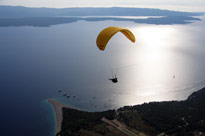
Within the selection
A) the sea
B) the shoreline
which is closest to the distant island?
the shoreline

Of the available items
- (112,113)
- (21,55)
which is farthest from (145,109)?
(21,55)

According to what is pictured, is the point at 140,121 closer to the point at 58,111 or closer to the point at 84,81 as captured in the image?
the point at 58,111

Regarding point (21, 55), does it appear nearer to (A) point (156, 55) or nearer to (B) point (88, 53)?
(B) point (88, 53)

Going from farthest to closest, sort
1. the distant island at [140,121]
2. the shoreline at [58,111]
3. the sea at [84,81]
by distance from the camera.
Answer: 1. the sea at [84,81]
2. the shoreline at [58,111]
3. the distant island at [140,121]

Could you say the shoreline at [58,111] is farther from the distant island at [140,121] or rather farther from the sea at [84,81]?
the sea at [84,81]

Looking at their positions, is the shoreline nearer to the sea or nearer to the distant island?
the distant island

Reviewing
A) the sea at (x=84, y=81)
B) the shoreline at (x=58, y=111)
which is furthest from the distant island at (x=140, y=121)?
the sea at (x=84, y=81)

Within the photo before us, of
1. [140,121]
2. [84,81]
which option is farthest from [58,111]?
[84,81]

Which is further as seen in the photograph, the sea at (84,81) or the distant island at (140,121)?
the sea at (84,81)
